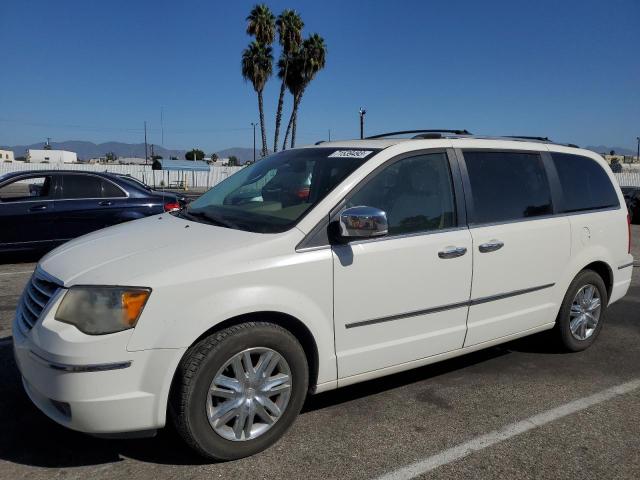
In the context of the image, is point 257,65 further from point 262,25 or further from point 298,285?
point 298,285

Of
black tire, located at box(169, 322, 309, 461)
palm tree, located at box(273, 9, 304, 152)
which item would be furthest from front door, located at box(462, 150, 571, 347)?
palm tree, located at box(273, 9, 304, 152)

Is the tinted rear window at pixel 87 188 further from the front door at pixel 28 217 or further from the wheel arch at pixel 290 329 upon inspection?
the wheel arch at pixel 290 329

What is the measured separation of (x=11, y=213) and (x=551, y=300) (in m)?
7.23

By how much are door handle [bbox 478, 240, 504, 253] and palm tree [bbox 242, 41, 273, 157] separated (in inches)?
1176

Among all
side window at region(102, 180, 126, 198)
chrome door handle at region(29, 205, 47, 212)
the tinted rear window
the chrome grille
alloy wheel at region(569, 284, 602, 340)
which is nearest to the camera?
the chrome grille

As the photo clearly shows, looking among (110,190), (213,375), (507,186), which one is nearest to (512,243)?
(507,186)

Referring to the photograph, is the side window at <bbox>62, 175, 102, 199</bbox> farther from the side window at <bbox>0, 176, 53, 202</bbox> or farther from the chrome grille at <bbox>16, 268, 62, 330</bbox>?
the chrome grille at <bbox>16, 268, 62, 330</bbox>

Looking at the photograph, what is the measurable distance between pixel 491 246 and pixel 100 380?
2.51 m

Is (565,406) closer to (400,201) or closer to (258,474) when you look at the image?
(400,201)

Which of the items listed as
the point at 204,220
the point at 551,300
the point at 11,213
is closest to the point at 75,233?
the point at 11,213

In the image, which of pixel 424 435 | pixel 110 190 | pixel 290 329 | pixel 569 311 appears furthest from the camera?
pixel 110 190

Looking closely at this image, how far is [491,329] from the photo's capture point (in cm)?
375

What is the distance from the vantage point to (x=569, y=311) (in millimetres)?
4336

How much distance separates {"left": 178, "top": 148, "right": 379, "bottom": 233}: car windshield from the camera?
316 cm
